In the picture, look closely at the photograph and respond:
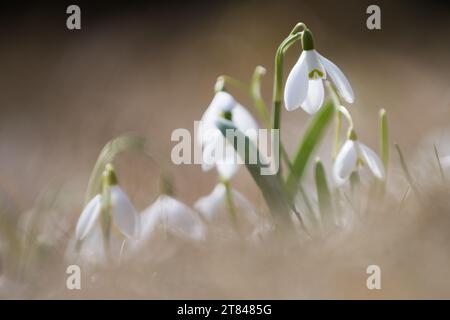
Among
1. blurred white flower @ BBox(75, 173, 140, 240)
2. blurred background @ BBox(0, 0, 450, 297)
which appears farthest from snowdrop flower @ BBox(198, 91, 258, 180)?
blurred background @ BBox(0, 0, 450, 297)

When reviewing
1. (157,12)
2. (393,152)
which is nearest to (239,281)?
(393,152)

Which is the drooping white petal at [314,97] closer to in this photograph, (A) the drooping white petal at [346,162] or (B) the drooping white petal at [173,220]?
(A) the drooping white petal at [346,162]

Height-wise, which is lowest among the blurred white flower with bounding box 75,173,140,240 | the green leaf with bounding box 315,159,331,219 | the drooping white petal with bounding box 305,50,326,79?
the blurred white flower with bounding box 75,173,140,240

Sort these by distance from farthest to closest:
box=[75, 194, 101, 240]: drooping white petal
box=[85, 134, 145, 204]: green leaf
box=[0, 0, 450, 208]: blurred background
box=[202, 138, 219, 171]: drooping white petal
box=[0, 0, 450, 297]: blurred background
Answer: box=[0, 0, 450, 208]: blurred background, box=[0, 0, 450, 297]: blurred background, box=[202, 138, 219, 171]: drooping white petal, box=[85, 134, 145, 204]: green leaf, box=[75, 194, 101, 240]: drooping white petal

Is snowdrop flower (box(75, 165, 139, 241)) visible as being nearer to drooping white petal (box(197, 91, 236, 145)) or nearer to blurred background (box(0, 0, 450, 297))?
drooping white petal (box(197, 91, 236, 145))

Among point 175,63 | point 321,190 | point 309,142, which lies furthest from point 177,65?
point 321,190

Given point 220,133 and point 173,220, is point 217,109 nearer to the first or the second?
point 220,133

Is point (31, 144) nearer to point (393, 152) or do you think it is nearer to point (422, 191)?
point (393, 152)
